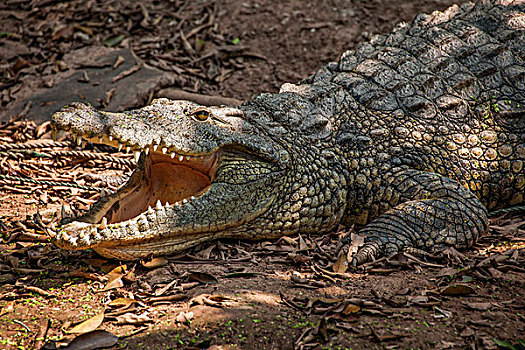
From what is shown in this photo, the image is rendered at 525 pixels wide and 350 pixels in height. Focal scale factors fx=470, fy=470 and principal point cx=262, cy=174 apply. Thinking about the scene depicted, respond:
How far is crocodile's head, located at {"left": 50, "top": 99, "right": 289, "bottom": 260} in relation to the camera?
3.27m

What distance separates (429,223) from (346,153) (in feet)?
3.07

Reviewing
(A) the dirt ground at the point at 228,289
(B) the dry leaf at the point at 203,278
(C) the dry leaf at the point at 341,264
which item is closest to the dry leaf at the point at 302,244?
(A) the dirt ground at the point at 228,289

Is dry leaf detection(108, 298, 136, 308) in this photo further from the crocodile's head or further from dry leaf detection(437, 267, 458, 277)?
dry leaf detection(437, 267, 458, 277)

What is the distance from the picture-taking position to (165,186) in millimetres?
4094

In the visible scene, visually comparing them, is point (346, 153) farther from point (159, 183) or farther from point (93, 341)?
point (93, 341)

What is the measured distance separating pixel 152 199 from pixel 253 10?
18.2 ft

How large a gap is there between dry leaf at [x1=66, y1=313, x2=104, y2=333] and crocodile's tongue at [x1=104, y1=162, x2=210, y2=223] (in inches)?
49.1

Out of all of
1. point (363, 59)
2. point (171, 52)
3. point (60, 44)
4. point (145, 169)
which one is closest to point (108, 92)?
point (171, 52)

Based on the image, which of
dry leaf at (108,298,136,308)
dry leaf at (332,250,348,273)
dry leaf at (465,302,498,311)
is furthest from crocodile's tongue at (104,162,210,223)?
dry leaf at (465,302,498,311)

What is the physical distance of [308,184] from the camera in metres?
3.98

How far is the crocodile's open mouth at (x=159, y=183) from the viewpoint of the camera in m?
3.77

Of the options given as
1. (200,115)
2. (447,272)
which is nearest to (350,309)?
(447,272)

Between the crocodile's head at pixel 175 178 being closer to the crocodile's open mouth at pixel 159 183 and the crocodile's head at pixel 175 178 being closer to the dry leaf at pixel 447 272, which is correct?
the crocodile's open mouth at pixel 159 183

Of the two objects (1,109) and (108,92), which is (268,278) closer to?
(108,92)
